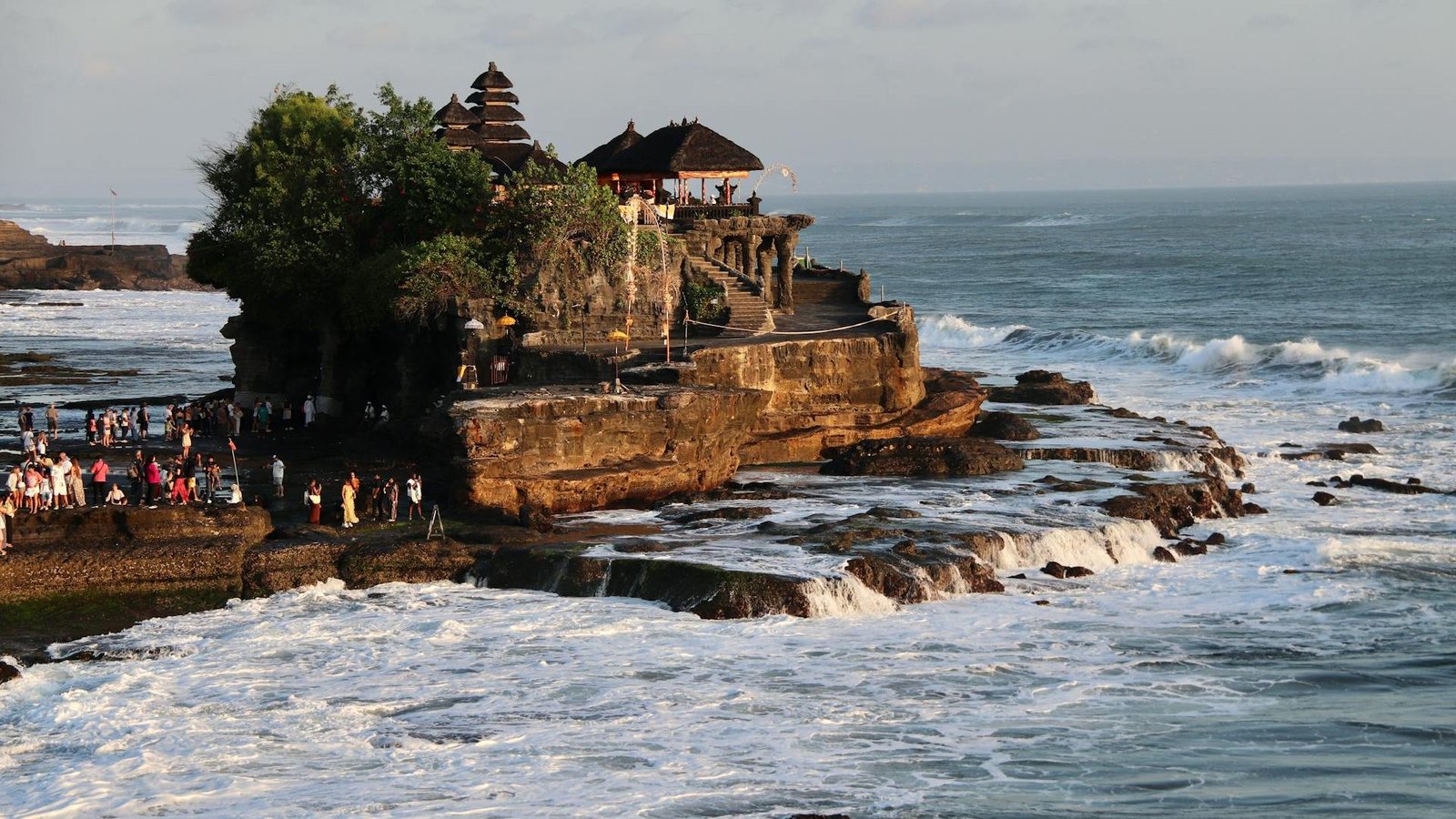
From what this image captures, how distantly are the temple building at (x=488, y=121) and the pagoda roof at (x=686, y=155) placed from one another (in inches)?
135

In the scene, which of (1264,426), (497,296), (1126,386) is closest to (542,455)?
(497,296)

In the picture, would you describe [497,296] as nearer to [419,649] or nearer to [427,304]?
[427,304]

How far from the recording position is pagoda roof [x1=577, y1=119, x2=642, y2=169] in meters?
48.3

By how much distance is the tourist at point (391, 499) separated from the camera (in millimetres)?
31938

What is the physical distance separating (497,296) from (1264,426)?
22.6 metres

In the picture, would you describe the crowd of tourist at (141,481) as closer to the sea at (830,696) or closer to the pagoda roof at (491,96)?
the sea at (830,696)

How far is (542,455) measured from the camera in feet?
108

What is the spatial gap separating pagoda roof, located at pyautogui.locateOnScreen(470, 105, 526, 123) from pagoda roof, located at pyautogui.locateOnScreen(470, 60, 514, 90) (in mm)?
597

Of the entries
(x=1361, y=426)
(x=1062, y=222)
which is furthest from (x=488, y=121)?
(x=1062, y=222)

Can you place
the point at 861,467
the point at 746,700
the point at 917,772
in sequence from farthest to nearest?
the point at 861,467, the point at 746,700, the point at 917,772

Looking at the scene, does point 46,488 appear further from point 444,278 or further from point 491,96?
point 491,96

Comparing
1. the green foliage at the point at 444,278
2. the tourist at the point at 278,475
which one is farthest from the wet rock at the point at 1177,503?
the tourist at the point at 278,475

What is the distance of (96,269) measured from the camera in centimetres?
10650

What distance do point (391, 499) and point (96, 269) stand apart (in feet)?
271
